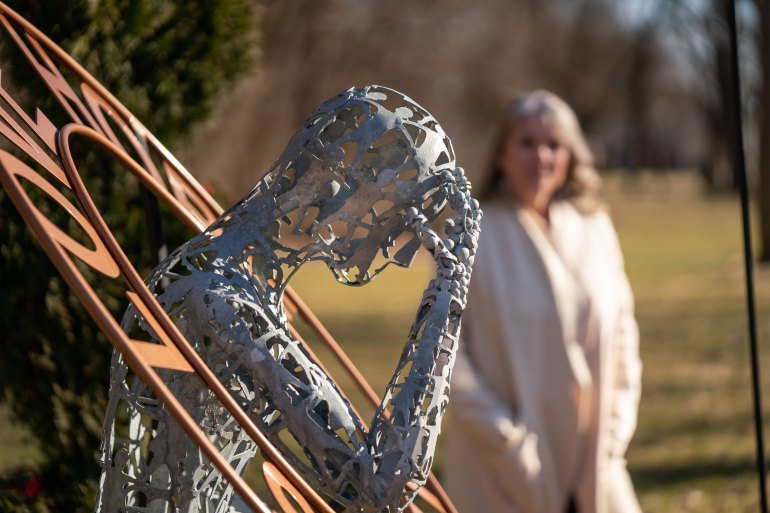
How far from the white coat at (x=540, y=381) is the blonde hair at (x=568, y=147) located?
0.74 ft

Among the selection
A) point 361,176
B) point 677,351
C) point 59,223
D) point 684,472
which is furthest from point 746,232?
point 677,351

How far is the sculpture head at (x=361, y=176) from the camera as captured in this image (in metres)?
2.12

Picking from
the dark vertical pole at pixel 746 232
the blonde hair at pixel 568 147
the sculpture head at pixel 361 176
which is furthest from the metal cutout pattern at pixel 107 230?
the blonde hair at pixel 568 147

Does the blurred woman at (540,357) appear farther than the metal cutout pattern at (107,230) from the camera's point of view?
Yes

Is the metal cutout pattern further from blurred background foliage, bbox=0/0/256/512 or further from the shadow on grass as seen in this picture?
the shadow on grass

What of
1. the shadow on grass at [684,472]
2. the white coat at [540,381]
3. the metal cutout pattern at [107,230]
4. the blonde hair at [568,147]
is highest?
the metal cutout pattern at [107,230]

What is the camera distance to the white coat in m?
3.57

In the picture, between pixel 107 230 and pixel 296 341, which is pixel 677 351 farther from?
pixel 107 230

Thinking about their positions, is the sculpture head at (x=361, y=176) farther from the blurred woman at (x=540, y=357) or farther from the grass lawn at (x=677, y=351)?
the grass lawn at (x=677, y=351)

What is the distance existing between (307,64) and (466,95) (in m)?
→ 13.2

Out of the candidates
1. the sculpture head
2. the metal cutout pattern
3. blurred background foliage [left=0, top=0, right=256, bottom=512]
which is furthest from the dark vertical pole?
blurred background foliage [left=0, top=0, right=256, bottom=512]

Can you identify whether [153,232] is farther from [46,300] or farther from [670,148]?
[670,148]

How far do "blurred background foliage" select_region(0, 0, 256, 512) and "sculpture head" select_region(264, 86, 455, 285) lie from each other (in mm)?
2034

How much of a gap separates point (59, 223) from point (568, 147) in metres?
2.02
